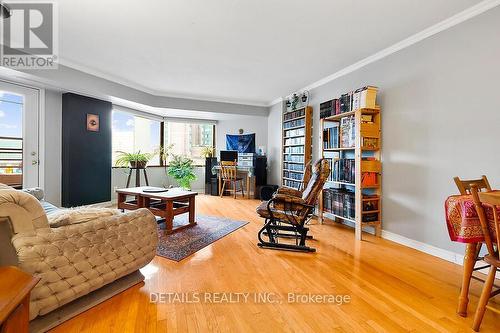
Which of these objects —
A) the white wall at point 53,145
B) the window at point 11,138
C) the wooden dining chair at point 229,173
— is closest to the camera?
the window at point 11,138

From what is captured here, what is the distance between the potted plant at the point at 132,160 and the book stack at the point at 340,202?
11.6 ft

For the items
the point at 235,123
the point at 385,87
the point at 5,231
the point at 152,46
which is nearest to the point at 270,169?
the point at 235,123

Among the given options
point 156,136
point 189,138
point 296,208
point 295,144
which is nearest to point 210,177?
point 189,138

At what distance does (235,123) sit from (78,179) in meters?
3.87

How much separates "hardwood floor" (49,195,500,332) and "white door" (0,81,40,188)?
295 centimetres

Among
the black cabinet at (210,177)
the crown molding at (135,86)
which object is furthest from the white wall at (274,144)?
the black cabinet at (210,177)

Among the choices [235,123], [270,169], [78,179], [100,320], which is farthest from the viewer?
[235,123]

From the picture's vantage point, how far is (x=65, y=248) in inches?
55.2

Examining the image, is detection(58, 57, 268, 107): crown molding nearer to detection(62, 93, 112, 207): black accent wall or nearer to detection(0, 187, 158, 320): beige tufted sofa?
detection(62, 93, 112, 207): black accent wall

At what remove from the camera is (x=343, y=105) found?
3322 millimetres

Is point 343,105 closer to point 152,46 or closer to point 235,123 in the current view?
point 152,46

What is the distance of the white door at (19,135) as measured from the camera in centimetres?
338

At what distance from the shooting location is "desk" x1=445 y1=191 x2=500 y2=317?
1.44 meters

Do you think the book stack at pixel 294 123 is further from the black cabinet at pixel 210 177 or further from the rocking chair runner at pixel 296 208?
the black cabinet at pixel 210 177
